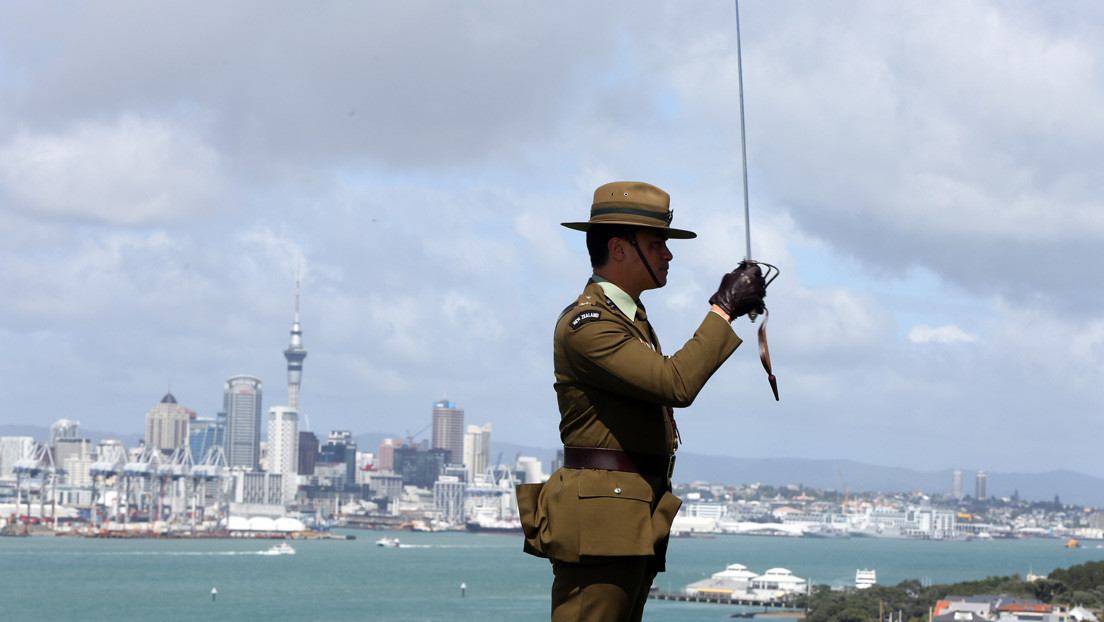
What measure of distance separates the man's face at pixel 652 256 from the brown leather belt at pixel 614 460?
1.52 feet

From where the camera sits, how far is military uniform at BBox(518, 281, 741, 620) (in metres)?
3.30

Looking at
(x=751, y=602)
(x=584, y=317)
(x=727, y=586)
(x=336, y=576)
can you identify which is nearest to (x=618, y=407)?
(x=584, y=317)

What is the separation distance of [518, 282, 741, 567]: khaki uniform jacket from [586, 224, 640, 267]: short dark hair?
0.40 ft

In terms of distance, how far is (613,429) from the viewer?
344cm

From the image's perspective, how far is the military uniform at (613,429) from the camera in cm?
330

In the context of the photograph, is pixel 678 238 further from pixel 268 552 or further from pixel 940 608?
pixel 268 552

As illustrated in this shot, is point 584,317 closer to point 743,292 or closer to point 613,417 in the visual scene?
point 613,417

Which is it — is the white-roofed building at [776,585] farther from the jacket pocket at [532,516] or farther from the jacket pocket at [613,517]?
the jacket pocket at [613,517]

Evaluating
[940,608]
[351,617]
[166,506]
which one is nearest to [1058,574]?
[940,608]

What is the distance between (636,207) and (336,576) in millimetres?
113735

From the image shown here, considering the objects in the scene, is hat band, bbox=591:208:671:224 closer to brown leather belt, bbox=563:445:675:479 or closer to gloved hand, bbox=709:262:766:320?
gloved hand, bbox=709:262:766:320

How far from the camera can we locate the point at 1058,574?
2977 inches

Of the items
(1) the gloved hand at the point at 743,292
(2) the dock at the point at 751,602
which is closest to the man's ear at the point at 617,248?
(1) the gloved hand at the point at 743,292

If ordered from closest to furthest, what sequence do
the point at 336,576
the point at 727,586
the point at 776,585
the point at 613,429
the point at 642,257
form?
the point at 613,429
the point at 642,257
the point at 776,585
the point at 727,586
the point at 336,576
